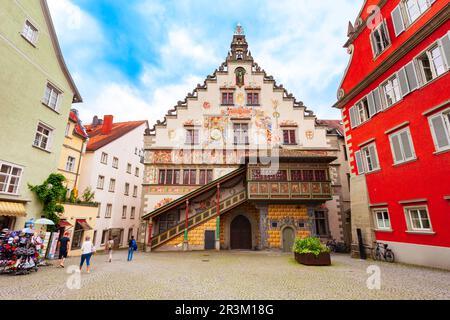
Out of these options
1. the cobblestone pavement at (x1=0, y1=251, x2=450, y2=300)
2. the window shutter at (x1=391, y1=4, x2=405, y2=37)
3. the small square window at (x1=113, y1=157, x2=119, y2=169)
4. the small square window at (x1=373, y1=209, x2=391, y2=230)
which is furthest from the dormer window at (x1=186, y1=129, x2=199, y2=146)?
the window shutter at (x1=391, y1=4, x2=405, y2=37)

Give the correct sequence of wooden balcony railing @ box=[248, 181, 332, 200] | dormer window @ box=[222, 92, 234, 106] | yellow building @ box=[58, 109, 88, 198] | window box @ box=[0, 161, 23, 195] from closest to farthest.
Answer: window box @ box=[0, 161, 23, 195] < wooden balcony railing @ box=[248, 181, 332, 200] < yellow building @ box=[58, 109, 88, 198] < dormer window @ box=[222, 92, 234, 106]

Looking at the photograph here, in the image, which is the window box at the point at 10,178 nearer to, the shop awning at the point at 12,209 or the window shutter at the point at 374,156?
the shop awning at the point at 12,209

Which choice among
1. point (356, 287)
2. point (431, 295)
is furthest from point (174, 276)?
point (431, 295)

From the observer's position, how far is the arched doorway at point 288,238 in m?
17.0

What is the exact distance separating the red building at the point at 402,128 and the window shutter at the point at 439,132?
0.03m

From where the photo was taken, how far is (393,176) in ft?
38.1

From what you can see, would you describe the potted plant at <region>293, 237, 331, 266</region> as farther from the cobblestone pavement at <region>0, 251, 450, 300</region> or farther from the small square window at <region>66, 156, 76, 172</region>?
the small square window at <region>66, 156, 76, 172</region>

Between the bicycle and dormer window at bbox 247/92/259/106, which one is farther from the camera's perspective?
dormer window at bbox 247/92/259/106

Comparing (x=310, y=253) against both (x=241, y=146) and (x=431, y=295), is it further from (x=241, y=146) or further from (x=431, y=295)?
(x=241, y=146)

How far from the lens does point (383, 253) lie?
11.8 metres

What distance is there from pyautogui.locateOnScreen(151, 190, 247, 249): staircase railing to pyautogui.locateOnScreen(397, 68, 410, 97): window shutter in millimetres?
11806

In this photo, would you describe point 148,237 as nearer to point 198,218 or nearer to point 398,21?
point 198,218

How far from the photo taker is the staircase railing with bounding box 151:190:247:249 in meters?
16.8

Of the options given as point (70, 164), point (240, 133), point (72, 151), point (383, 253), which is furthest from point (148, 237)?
point (383, 253)
